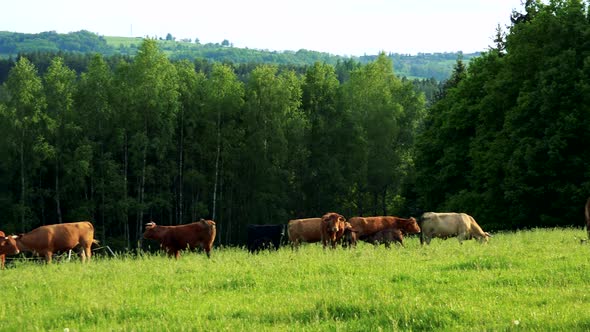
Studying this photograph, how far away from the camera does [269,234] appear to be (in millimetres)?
29734

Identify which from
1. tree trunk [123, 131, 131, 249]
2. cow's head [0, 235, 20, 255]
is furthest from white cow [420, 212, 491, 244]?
tree trunk [123, 131, 131, 249]

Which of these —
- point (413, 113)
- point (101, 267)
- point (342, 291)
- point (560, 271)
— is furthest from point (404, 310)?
point (413, 113)

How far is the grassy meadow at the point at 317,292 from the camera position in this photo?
45.6 ft

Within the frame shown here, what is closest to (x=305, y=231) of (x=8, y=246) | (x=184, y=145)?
(x=8, y=246)

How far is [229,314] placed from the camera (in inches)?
588

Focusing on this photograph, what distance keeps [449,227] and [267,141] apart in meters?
40.7

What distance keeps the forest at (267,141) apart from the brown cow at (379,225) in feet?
57.9

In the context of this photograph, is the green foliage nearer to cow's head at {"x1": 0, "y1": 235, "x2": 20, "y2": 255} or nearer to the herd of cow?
the herd of cow

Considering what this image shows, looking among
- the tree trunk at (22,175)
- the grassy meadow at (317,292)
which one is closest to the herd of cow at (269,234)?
the grassy meadow at (317,292)

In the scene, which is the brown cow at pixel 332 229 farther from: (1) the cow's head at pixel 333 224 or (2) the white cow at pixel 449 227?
(2) the white cow at pixel 449 227

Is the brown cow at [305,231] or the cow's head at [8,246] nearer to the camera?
the cow's head at [8,246]

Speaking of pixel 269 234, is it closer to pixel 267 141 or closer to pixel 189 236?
pixel 189 236

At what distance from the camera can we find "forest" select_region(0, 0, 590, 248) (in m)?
48.7

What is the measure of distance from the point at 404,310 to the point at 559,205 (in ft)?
111
